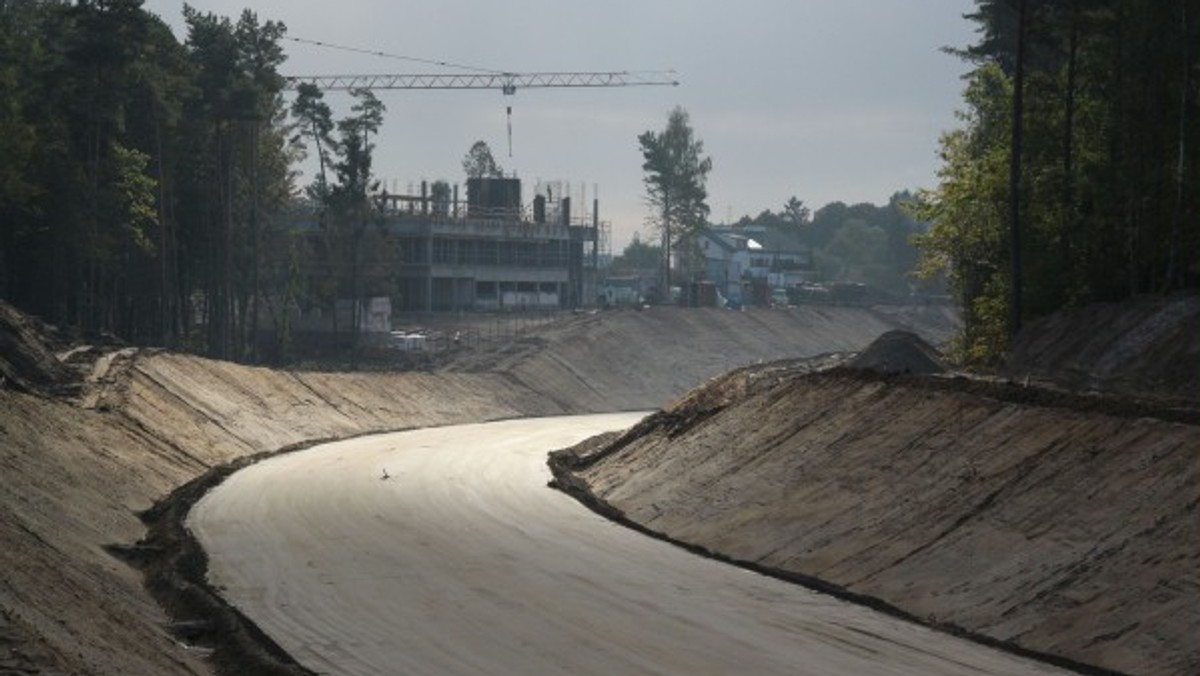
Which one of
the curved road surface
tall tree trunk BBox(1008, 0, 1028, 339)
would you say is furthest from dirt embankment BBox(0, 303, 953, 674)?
tall tree trunk BBox(1008, 0, 1028, 339)

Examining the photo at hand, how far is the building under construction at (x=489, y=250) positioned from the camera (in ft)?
562

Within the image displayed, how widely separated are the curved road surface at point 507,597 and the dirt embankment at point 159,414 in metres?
2.94

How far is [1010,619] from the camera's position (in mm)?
32156

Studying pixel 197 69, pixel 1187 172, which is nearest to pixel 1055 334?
pixel 1187 172

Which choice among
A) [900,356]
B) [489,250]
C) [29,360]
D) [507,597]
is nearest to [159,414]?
[29,360]

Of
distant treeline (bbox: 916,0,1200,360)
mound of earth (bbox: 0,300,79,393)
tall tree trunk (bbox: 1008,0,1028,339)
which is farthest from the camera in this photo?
mound of earth (bbox: 0,300,79,393)

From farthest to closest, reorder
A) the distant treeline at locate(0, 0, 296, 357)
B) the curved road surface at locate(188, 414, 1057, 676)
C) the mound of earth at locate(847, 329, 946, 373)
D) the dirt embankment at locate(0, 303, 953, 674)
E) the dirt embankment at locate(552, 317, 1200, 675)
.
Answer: the distant treeline at locate(0, 0, 296, 357) < the mound of earth at locate(847, 329, 946, 373) < the dirt embankment at locate(552, 317, 1200, 675) < the curved road surface at locate(188, 414, 1057, 676) < the dirt embankment at locate(0, 303, 953, 674)

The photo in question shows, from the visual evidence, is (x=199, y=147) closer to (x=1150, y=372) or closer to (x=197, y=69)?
(x=197, y=69)

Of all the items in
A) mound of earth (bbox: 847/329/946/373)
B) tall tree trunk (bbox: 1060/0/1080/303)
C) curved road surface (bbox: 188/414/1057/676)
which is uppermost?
tall tree trunk (bbox: 1060/0/1080/303)

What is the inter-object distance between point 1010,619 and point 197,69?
9482cm

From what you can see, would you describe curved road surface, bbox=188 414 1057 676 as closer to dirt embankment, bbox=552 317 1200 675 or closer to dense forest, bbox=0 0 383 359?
dirt embankment, bbox=552 317 1200 675

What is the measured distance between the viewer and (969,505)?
128 feet

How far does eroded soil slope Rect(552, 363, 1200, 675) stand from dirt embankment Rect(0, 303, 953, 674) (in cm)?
1493

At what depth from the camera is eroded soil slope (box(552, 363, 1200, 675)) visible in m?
31.0
